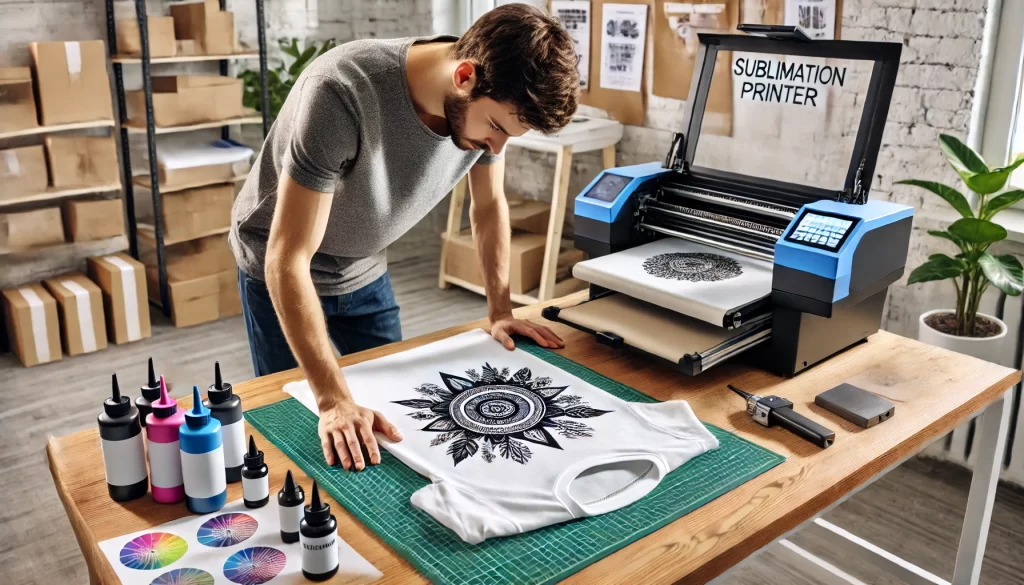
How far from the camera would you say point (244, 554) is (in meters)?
1.06

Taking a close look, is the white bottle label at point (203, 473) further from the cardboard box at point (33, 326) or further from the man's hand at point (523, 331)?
the cardboard box at point (33, 326)

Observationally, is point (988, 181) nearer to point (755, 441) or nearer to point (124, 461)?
point (755, 441)

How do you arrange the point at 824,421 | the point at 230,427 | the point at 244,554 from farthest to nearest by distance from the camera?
the point at 824,421 < the point at 230,427 < the point at 244,554

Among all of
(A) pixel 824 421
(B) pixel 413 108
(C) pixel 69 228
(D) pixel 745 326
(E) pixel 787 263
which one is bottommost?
(C) pixel 69 228

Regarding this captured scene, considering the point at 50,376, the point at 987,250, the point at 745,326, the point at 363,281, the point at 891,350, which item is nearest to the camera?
the point at 745,326

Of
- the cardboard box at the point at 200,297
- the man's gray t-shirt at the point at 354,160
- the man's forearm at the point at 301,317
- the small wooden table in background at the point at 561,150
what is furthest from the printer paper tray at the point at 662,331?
the cardboard box at the point at 200,297

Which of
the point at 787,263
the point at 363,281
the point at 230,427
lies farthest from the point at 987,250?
the point at 230,427

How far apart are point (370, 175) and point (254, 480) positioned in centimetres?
65

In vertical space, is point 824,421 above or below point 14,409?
above

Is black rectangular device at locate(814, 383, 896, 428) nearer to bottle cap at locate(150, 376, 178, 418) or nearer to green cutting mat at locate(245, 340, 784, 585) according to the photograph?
green cutting mat at locate(245, 340, 784, 585)

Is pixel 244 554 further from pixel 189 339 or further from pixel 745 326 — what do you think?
pixel 189 339

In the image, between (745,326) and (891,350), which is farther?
(891,350)

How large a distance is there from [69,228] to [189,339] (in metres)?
0.70

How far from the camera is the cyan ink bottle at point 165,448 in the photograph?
3.69 feet
